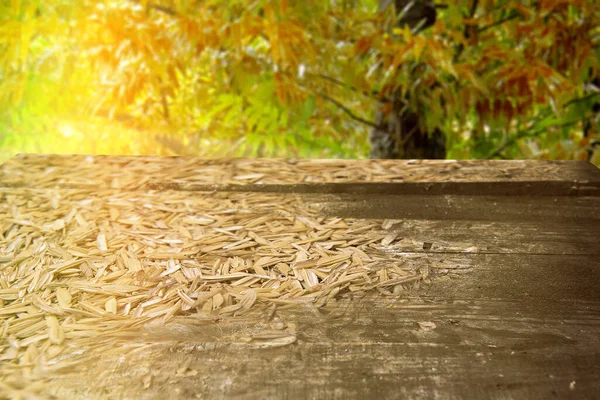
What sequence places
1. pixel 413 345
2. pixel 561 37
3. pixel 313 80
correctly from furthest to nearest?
pixel 313 80 → pixel 561 37 → pixel 413 345

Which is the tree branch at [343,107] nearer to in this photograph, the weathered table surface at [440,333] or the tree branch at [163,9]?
the tree branch at [163,9]

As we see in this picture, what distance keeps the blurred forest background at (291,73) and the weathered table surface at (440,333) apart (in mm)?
675

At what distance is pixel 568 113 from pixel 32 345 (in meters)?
1.95

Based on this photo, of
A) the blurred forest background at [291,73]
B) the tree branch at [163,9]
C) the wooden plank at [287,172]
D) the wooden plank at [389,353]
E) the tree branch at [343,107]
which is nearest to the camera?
the wooden plank at [389,353]

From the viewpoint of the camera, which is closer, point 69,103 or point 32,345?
point 32,345

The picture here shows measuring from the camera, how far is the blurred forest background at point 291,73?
1582 millimetres

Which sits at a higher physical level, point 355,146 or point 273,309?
point 273,309

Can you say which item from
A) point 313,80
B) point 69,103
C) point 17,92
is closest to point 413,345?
point 313,80

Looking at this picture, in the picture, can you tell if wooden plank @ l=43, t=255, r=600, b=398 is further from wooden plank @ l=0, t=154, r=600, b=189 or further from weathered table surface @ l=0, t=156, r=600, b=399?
wooden plank @ l=0, t=154, r=600, b=189

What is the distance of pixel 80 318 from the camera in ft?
1.91

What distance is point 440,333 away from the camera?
54 centimetres

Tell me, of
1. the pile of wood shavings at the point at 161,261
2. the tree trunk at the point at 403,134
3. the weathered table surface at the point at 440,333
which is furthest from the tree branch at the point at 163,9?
the weathered table surface at the point at 440,333

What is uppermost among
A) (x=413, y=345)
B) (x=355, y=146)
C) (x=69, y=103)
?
(x=69, y=103)

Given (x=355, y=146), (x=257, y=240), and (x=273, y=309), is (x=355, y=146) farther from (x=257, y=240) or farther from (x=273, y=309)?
(x=273, y=309)
